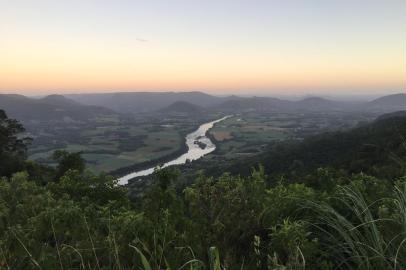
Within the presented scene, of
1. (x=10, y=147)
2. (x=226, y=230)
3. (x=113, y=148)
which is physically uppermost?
(x=226, y=230)

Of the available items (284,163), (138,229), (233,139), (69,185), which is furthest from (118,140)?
(138,229)

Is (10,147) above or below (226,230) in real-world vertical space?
below

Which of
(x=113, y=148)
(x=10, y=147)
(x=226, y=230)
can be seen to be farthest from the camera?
(x=113, y=148)

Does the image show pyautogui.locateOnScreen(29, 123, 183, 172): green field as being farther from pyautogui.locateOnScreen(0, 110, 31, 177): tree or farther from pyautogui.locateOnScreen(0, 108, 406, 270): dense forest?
pyautogui.locateOnScreen(0, 108, 406, 270): dense forest

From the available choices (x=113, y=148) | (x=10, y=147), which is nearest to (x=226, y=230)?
(x=10, y=147)

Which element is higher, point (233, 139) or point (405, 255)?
point (405, 255)

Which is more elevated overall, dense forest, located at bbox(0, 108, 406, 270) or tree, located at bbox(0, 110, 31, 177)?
dense forest, located at bbox(0, 108, 406, 270)

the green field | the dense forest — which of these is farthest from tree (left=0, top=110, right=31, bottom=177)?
the green field

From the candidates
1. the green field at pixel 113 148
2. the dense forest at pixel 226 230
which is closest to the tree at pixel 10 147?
the dense forest at pixel 226 230

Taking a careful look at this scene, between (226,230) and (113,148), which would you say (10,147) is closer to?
(226,230)

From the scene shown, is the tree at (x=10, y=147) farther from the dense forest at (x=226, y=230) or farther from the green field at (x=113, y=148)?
the green field at (x=113, y=148)

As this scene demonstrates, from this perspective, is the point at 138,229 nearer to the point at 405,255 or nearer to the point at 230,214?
the point at 230,214
